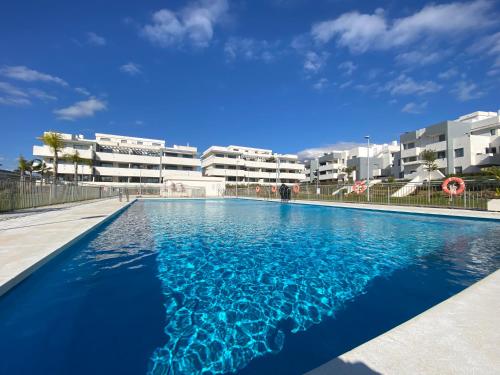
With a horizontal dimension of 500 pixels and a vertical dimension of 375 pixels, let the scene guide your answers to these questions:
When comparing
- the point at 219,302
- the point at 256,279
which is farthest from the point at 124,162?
the point at 219,302

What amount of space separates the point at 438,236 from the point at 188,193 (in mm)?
40808

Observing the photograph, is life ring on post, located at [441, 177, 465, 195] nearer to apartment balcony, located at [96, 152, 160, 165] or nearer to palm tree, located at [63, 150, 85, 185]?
palm tree, located at [63, 150, 85, 185]

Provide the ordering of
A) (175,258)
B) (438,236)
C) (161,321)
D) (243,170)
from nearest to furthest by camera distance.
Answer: (161,321) → (175,258) → (438,236) → (243,170)

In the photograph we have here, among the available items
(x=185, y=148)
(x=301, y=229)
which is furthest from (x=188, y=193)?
(x=301, y=229)

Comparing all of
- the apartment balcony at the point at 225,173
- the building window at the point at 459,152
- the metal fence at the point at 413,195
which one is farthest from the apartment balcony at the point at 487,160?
the apartment balcony at the point at 225,173

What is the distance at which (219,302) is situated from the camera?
4184mm

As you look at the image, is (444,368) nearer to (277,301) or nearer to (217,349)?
(217,349)

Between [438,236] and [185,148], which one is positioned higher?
[185,148]

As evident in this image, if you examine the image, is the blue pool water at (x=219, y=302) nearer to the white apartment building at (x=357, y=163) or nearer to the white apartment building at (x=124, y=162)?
the white apartment building at (x=124, y=162)

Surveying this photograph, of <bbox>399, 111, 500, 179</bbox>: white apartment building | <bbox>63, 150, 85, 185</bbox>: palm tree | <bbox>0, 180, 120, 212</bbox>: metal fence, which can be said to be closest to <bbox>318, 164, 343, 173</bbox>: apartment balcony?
<bbox>399, 111, 500, 179</bbox>: white apartment building

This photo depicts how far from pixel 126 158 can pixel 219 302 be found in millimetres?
53169

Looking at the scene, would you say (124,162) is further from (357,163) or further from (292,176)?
(357,163)

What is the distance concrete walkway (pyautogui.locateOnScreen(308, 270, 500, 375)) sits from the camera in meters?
1.86

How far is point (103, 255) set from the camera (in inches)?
259
